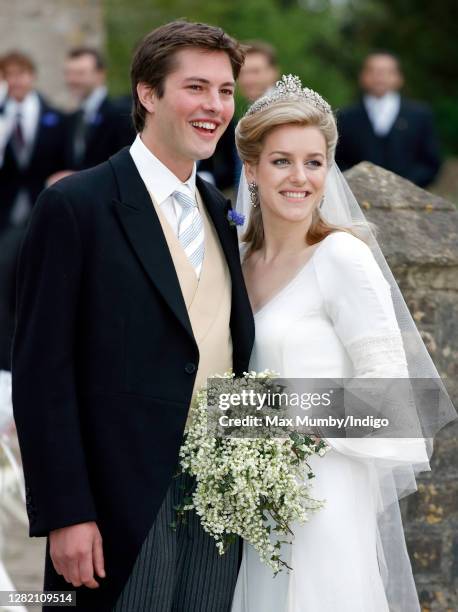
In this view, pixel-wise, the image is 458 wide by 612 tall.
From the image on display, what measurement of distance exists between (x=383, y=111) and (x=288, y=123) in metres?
6.68

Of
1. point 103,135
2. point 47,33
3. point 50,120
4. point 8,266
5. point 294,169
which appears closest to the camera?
point 294,169

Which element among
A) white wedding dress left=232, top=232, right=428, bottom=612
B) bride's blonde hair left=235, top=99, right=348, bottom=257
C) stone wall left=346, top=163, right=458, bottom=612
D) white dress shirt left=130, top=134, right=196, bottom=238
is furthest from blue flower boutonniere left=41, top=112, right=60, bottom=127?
white wedding dress left=232, top=232, right=428, bottom=612

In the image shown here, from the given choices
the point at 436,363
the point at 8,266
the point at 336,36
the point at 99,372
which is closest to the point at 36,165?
the point at 8,266

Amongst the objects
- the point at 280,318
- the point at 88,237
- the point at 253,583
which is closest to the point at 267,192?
the point at 280,318

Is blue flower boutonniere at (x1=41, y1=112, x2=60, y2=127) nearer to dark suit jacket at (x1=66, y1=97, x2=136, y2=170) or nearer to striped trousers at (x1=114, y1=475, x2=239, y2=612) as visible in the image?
dark suit jacket at (x1=66, y1=97, x2=136, y2=170)

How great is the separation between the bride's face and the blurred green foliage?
19081 millimetres

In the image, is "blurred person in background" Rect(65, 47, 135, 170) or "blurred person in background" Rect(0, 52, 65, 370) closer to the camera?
"blurred person in background" Rect(65, 47, 135, 170)

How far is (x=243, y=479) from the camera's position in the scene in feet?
11.4

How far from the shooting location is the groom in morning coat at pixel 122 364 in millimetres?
3410

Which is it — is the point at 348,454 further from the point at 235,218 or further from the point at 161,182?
the point at 161,182

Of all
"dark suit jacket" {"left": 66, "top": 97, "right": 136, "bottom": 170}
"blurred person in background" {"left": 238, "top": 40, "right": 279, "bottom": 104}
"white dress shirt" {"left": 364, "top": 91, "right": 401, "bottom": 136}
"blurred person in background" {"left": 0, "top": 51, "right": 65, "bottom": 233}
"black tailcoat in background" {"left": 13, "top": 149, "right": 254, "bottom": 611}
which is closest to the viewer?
"black tailcoat in background" {"left": 13, "top": 149, "right": 254, "bottom": 611}

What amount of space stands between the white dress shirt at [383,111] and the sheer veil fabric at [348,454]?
21.6ft

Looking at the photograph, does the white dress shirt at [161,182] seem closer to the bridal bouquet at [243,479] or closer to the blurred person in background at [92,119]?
the bridal bouquet at [243,479]

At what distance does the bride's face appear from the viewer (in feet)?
12.7
